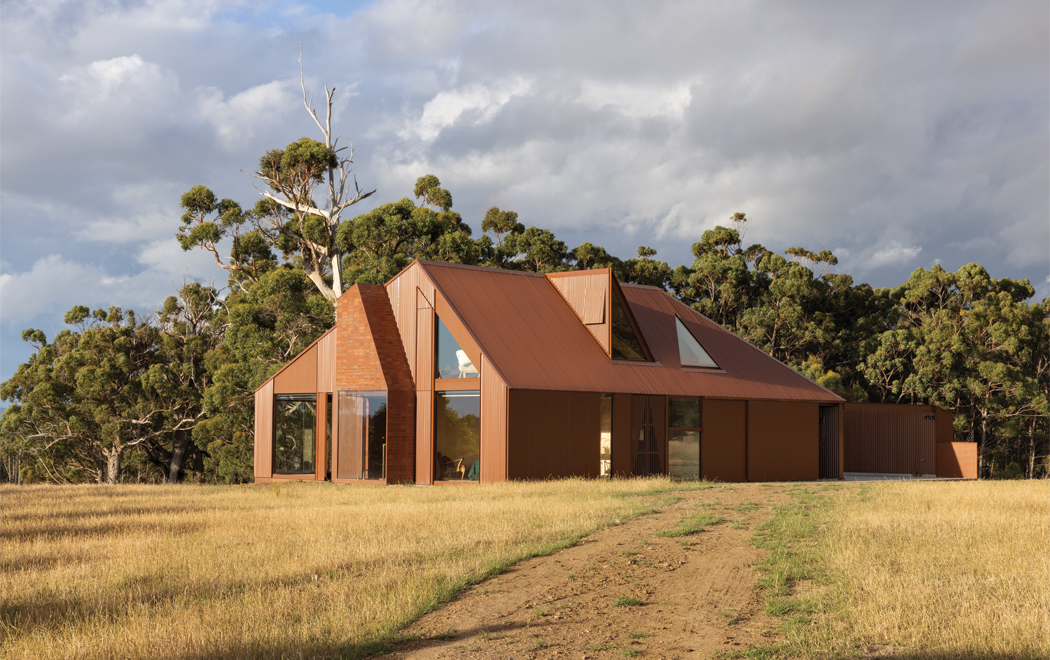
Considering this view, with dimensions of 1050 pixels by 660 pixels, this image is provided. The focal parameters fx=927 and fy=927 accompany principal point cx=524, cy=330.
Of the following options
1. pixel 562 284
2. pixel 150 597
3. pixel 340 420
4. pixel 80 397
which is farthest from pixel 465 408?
pixel 80 397

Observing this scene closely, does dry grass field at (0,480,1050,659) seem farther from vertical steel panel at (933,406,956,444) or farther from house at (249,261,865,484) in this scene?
vertical steel panel at (933,406,956,444)

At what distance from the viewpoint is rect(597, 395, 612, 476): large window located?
89.0 ft

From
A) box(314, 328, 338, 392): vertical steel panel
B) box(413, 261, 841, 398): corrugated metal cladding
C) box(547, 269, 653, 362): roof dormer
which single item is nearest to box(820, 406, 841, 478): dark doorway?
box(413, 261, 841, 398): corrugated metal cladding

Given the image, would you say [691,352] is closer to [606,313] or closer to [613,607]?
[606,313]

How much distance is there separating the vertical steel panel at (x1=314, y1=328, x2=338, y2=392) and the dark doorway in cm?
1853

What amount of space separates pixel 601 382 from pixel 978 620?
18.8 metres

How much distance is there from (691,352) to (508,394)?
29.8 ft

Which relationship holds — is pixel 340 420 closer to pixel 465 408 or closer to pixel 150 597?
pixel 465 408

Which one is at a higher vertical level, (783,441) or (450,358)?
(450,358)

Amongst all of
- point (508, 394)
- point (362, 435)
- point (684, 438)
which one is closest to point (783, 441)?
point (684, 438)

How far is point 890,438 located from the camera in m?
38.5

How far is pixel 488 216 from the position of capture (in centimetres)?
4800

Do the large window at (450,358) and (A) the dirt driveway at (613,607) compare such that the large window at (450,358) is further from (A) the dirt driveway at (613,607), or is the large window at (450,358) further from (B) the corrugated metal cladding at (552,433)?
(A) the dirt driveway at (613,607)

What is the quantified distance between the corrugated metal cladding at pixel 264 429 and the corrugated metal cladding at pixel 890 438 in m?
22.9
